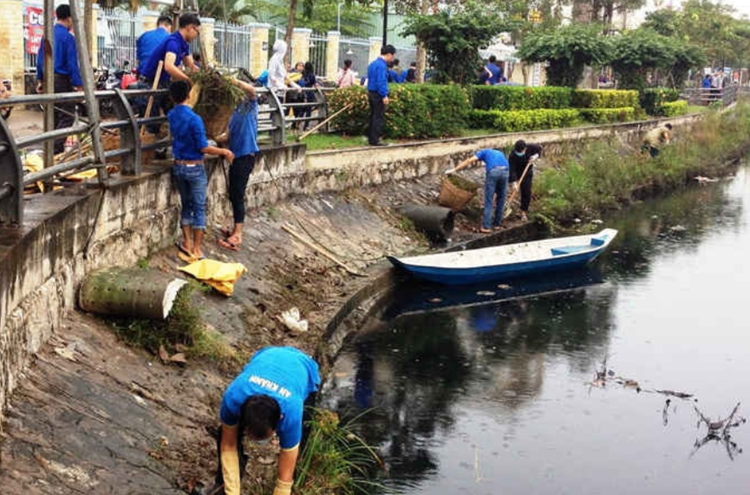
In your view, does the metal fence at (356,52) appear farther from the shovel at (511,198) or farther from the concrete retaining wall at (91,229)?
the concrete retaining wall at (91,229)

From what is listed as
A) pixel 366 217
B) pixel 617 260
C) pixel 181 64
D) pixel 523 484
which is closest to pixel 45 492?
pixel 523 484

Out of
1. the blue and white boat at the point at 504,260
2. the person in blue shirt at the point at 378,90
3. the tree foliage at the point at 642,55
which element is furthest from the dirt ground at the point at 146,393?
the tree foliage at the point at 642,55

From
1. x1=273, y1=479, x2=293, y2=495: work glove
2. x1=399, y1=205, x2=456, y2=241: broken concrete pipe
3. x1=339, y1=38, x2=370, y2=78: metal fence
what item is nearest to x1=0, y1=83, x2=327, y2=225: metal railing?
x1=399, y1=205, x2=456, y2=241: broken concrete pipe

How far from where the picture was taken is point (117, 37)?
2378 cm

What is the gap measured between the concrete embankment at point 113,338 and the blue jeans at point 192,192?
0.20 metres

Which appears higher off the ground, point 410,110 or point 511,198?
point 410,110

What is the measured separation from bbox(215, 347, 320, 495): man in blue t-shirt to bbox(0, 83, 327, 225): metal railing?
2020mm

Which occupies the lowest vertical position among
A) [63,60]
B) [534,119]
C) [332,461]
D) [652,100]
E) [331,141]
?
[332,461]

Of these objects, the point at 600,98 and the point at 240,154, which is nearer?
the point at 240,154

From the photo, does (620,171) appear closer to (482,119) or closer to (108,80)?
(482,119)

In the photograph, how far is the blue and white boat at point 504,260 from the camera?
531 inches

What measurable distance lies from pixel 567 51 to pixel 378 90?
12.0 m

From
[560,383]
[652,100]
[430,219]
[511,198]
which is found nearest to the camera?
[560,383]

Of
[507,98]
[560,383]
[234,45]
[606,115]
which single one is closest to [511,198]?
[507,98]
